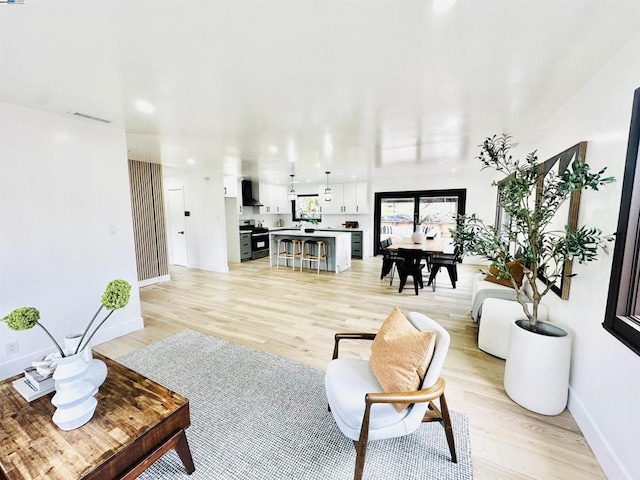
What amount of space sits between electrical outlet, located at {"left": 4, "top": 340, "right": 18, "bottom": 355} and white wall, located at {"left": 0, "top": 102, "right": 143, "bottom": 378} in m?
0.03

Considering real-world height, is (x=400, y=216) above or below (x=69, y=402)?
above

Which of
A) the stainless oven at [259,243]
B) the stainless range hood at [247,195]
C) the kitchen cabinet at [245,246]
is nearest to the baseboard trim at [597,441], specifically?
the kitchen cabinet at [245,246]

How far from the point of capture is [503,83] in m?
2.15

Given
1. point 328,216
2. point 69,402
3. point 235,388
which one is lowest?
point 235,388

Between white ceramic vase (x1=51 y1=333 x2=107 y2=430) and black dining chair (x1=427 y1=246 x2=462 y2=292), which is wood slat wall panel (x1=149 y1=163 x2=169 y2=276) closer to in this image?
white ceramic vase (x1=51 y1=333 x2=107 y2=430)

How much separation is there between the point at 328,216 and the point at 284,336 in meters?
6.28

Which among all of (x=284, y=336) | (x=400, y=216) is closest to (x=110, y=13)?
(x=284, y=336)

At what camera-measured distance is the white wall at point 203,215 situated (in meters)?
6.36

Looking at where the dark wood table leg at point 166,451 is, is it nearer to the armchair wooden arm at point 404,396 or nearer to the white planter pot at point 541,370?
the armchair wooden arm at point 404,396

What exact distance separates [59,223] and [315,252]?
4.74 metres

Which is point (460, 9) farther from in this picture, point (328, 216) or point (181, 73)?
point (328, 216)

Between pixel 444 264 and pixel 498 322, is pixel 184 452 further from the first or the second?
pixel 444 264

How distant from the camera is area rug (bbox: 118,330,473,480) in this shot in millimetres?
1558

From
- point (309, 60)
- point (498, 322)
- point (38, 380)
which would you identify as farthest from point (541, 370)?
point (38, 380)
